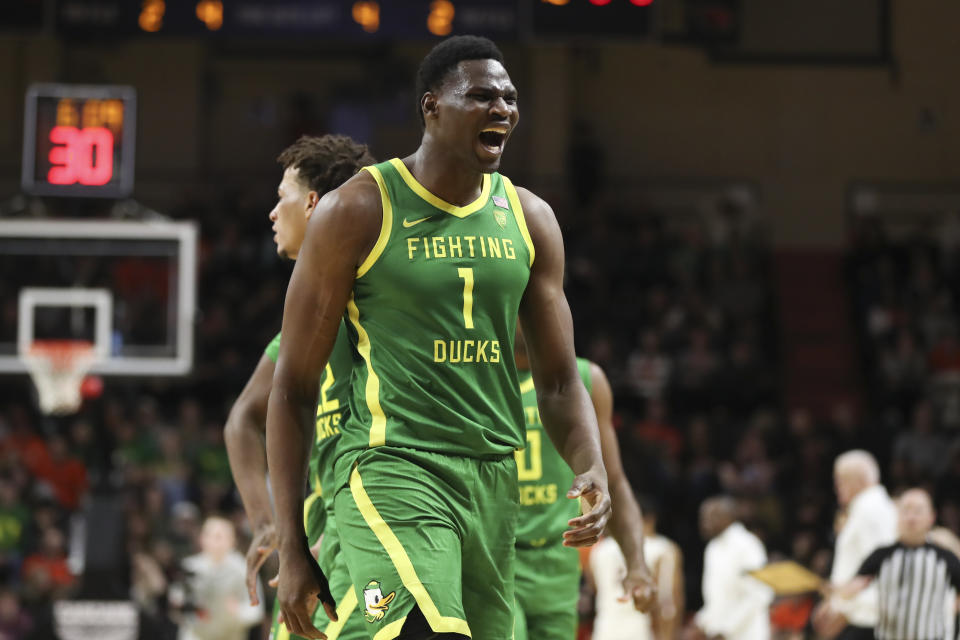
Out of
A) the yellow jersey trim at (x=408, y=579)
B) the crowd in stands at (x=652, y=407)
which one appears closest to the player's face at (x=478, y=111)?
the yellow jersey trim at (x=408, y=579)

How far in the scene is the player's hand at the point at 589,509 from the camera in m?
3.51

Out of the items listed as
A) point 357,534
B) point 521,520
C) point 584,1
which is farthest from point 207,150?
point 357,534

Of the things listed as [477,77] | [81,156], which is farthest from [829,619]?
[81,156]

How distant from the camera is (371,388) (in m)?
3.70

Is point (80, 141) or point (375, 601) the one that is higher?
point (80, 141)

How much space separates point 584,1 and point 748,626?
197 inches

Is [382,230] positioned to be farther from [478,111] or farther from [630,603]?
[630,603]

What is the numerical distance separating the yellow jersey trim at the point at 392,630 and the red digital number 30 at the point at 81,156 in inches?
362

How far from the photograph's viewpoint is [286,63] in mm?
20188

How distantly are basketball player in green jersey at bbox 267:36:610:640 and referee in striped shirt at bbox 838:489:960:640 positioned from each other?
502cm

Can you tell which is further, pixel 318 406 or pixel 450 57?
pixel 318 406

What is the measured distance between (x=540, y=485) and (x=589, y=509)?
6.70 ft

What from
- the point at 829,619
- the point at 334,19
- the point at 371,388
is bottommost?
the point at 829,619

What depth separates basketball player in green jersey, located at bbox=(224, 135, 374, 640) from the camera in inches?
177
